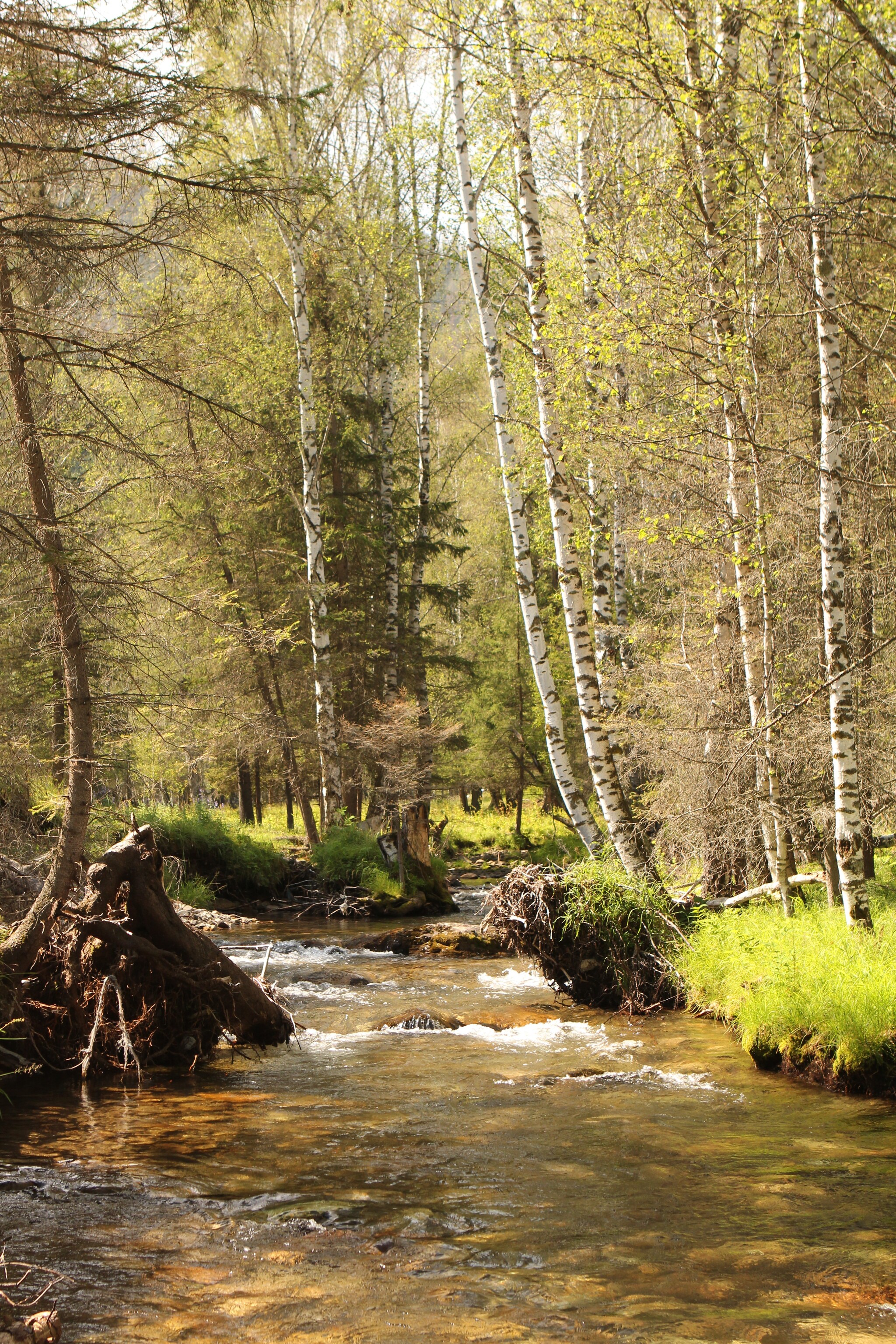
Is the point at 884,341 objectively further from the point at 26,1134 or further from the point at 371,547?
the point at 371,547

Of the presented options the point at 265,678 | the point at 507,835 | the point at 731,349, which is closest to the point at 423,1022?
the point at 731,349

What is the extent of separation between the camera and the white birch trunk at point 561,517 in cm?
1055

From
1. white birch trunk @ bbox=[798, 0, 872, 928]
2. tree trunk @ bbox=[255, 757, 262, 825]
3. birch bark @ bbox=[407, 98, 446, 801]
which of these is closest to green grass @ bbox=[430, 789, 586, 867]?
birch bark @ bbox=[407, 98, 446, 801]

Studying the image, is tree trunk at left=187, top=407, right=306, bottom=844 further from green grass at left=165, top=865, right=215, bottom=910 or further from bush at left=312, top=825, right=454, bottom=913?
green grass at left=165, top=865, right=215, bottom=910

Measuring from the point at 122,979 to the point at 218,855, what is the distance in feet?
40.0

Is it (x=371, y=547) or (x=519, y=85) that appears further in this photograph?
(x=371, y=547)

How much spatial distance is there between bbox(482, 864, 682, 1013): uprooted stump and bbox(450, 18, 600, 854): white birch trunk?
127cm

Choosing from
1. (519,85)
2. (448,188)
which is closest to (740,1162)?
(519,85)

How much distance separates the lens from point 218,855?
64.2 feet

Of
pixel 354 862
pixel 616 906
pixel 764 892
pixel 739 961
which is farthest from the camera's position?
pixel 354 862

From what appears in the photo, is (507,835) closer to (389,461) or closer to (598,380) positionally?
(389,461)

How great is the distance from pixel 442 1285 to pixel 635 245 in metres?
9.54

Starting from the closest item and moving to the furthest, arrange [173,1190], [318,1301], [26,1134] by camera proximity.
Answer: [318,1301]
[173,1190]
[26,1134]

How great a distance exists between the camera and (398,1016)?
389 inches
